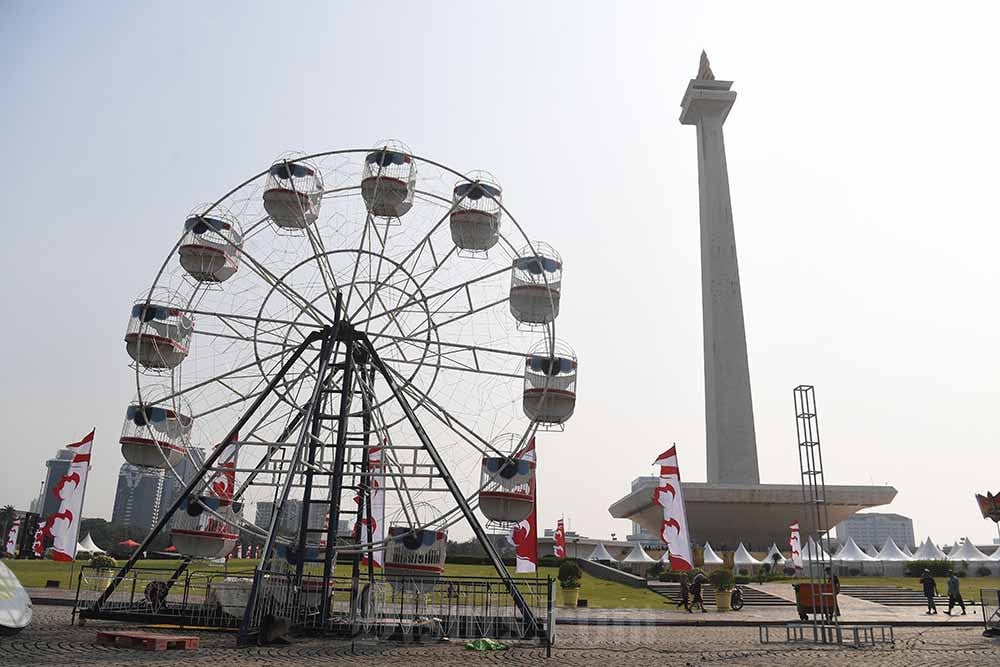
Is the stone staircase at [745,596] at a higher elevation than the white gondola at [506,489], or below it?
below

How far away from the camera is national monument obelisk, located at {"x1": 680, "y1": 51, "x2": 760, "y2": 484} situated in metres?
67.8

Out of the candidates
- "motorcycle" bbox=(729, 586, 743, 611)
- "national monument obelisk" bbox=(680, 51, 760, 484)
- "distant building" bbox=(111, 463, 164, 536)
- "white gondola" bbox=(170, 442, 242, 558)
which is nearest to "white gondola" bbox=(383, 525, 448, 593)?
"white gondola" bbox=(170, 442, 242, 558)

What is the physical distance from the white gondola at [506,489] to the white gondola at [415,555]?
1526 millimetres

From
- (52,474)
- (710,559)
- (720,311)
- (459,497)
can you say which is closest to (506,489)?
(459,497)

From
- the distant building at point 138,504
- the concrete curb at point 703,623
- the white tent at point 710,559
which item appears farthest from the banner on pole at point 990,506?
the distant building at point 138,504

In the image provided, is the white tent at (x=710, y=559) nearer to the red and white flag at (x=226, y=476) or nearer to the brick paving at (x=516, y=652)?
the brick paving at (x=516, y=652)

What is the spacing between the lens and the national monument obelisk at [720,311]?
67812 millimetres

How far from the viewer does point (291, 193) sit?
933 inches

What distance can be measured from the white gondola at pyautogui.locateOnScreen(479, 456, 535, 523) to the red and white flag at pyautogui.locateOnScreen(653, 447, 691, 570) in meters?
8.89

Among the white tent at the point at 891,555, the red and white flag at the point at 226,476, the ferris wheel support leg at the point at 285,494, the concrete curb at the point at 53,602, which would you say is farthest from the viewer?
the white tent at the point at 891,555

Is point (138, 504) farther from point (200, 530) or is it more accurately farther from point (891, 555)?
point (200, 530)

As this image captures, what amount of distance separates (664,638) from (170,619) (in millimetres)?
12283

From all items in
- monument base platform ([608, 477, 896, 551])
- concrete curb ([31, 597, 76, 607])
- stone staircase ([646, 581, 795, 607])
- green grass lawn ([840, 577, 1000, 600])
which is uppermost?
monument base platform ([608, 477, 896, 551])

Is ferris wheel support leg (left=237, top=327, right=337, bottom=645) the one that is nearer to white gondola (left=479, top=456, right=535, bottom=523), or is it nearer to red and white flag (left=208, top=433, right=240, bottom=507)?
red and white flag (left=208, top=433, right=240, bottom=507)
